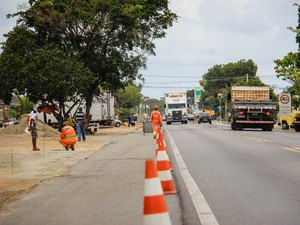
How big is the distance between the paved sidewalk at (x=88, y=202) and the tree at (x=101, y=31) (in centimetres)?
2444

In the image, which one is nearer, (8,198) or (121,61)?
(8,198)

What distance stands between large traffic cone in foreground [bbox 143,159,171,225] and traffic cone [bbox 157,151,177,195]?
3.69 meters

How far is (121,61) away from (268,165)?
26.6m

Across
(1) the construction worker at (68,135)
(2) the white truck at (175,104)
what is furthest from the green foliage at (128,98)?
(1) the construction worker at (68,135)

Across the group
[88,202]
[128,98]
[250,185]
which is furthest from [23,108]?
[88,202]

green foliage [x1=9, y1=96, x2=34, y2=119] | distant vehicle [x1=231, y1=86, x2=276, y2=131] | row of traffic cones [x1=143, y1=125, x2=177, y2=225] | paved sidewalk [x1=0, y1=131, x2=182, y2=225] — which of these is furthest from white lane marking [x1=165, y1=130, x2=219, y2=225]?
green foliage [x1=9, y1=96, x2=34, y2=119]

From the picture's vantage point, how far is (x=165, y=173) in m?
8.12

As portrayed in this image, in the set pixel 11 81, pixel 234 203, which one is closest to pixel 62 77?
pixel 11 81

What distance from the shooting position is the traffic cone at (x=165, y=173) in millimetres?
8148

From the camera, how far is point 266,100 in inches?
1471

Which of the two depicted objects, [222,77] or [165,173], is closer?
[165,173]

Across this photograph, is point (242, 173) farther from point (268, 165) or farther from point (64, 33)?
point (64, 33)

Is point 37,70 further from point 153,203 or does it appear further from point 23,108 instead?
point 23,108

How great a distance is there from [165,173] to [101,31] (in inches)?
1203
